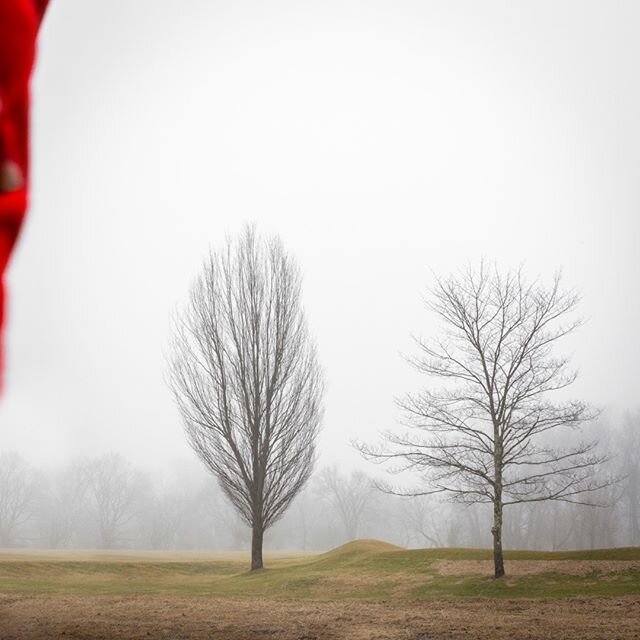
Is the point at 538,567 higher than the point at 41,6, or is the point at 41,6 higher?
the point at 41,6

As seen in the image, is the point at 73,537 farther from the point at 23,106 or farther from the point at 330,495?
the point at 23,106

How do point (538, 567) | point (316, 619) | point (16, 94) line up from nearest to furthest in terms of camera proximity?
1. point (16, 94)
2. point (316, 619)
3. point (538, 567)

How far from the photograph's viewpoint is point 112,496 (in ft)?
178

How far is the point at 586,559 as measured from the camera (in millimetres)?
14641

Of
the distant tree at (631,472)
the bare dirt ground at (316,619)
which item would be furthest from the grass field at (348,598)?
the distant tree at (631,472)

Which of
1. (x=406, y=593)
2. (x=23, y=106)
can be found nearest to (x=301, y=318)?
(x=406, y=593)

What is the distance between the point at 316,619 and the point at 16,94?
978 centimetres

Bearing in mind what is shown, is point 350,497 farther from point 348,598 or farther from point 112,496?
point 348,598

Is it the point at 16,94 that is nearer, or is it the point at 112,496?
the point at 16,94

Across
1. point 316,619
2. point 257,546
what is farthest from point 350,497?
point 316,619

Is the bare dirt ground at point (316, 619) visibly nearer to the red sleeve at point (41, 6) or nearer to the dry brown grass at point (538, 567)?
the dry brown grass at point (538, 567)

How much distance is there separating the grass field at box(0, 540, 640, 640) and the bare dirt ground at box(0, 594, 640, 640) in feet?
0.06

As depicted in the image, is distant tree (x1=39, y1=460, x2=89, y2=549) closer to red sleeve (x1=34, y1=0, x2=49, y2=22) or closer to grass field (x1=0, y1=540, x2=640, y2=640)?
grass field (x1=0, y1=540, x2=640, y2=640)

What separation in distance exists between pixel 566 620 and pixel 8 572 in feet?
53.9
